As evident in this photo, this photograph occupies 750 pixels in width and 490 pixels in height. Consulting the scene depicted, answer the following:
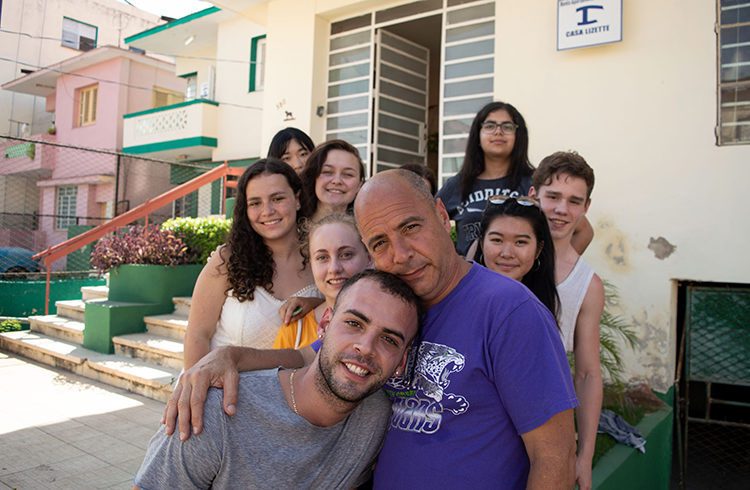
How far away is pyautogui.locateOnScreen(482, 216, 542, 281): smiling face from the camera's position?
7.77 feet

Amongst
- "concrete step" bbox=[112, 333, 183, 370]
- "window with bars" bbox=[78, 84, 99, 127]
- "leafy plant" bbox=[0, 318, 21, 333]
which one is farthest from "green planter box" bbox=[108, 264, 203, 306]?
"window with bars" bbox=[78, 84, 99, 127]

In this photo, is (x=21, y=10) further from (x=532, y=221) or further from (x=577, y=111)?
(x=532, y=221)

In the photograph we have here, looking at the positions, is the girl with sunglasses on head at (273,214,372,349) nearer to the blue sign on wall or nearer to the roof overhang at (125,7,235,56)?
the blue sign on wall

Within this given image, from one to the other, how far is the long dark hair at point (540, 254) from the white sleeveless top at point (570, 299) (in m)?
0.05

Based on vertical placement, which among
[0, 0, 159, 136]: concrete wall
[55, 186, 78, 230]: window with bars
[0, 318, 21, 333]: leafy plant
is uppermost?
[0, 0, 159, 136]: concrete wall

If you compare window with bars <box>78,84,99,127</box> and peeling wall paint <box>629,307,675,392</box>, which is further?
window with bars <box>78,84,99,127</box>

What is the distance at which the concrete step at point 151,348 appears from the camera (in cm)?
629

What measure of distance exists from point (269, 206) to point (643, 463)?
3.19m

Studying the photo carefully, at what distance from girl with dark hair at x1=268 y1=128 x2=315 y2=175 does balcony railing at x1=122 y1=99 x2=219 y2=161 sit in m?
11.1

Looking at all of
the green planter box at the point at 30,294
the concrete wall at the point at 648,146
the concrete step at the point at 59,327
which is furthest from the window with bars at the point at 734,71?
the green planter box at the point at 30,294

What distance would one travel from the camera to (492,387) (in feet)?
4.79

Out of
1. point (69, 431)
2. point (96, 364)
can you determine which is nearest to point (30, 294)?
point (96, 364)

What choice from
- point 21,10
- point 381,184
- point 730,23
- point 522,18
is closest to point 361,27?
point 522,18

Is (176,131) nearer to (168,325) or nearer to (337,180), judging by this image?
(168,325)
